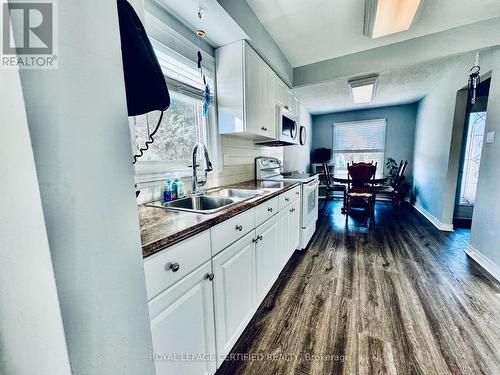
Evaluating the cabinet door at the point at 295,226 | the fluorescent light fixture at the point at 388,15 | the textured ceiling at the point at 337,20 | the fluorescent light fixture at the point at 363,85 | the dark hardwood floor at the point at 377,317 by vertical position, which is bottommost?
the dark hardwood floor at the point at 377,317

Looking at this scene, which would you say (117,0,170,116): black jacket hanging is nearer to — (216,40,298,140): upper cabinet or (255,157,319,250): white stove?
(216,40,298,140): upper cabinet

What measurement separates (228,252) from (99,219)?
75 cm

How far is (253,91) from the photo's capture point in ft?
6.49

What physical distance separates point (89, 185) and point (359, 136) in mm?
6434

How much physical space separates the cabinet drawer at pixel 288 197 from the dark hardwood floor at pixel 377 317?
2.36 feet

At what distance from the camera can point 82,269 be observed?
0.43 meters

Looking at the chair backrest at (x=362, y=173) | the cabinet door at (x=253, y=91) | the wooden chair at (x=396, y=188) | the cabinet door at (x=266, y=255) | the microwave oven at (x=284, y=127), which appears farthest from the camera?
the wooden chair at (x=396, y=188)

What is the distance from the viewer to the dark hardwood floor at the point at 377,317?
120 cm

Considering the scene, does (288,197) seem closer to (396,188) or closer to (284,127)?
(284,127)

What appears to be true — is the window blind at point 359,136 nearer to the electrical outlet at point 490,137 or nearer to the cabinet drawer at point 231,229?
the electrical outlet at point 490,137

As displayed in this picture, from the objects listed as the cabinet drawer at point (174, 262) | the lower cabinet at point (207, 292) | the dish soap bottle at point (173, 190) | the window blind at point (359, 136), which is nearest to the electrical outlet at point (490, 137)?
the lower cabinet at point (207, 292)

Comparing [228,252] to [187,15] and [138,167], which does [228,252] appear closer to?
[138,167]

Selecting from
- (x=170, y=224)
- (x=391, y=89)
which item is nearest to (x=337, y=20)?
(x=170, y=224)

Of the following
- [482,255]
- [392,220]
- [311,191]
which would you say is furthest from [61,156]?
[392,220]
